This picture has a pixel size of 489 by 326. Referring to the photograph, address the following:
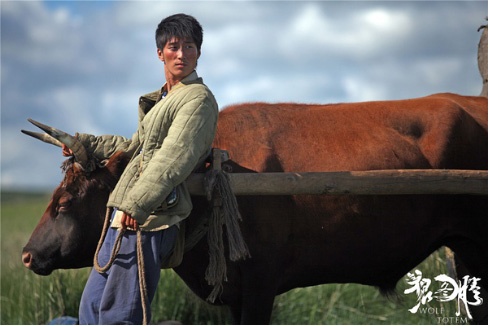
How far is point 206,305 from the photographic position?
291 inches

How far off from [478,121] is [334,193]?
5.31 feet

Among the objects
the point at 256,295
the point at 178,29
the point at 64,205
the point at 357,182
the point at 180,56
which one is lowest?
the point at 256,295

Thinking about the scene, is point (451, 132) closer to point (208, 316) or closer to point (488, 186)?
point (488, 186)

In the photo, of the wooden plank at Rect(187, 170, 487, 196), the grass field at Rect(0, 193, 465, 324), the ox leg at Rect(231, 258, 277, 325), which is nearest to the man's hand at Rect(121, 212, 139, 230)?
the wooden plank at Rect(187, 170, 487, 196)

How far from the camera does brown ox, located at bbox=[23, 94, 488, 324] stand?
14.7ft

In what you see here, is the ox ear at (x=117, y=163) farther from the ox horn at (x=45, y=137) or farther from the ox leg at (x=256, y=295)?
the ox leg at (x=256, y=295)

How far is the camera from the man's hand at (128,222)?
11.9ft

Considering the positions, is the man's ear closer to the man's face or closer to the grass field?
the man's face

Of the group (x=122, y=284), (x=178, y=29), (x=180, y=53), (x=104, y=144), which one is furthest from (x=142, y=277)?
(x=178, y=29)

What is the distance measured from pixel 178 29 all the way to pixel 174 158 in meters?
0.74

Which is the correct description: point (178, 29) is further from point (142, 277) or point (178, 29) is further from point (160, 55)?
point (142, 277)

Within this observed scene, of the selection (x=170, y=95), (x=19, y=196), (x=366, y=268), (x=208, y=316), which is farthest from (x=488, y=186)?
(x=19, y=196)

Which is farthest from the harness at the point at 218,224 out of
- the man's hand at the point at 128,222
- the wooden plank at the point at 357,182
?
the man's hand at the point at 128,222

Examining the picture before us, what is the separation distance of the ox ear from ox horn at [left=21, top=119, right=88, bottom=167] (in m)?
0.14
